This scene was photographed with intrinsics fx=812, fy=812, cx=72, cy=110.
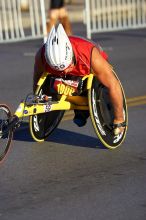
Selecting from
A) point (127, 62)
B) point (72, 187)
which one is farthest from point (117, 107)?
point (127, 62)

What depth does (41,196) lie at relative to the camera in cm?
629

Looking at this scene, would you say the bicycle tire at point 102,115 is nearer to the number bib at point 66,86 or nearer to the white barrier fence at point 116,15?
the number bib at point 66,86

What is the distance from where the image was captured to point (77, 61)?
7.36 meters

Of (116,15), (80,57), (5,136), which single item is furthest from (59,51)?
(116,15)

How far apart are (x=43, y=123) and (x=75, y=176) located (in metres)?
1.22

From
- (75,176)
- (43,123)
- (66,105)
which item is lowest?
(75,176)

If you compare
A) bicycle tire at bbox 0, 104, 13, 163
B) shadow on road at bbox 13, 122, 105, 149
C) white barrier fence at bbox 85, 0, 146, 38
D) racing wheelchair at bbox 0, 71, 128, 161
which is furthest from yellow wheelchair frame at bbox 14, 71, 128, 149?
white barrier fence at bbox 85, 0, 146, 38

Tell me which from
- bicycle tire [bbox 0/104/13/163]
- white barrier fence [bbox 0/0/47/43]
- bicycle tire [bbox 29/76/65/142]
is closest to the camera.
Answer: bicycle tire [bbox 0/104/13/163]

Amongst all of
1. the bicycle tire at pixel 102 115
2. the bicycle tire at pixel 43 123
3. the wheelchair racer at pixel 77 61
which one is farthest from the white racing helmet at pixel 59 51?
the bicycle tire at pixel 43 123

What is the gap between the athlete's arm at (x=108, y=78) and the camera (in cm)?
735

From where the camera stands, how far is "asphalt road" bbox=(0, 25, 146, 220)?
5934 millimetres

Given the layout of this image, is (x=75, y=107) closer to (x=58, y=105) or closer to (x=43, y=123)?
(x=58, y=105)

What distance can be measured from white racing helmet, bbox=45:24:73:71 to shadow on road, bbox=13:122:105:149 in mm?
1043

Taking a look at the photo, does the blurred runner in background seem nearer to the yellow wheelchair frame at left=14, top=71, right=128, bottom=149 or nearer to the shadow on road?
the shadow on road
